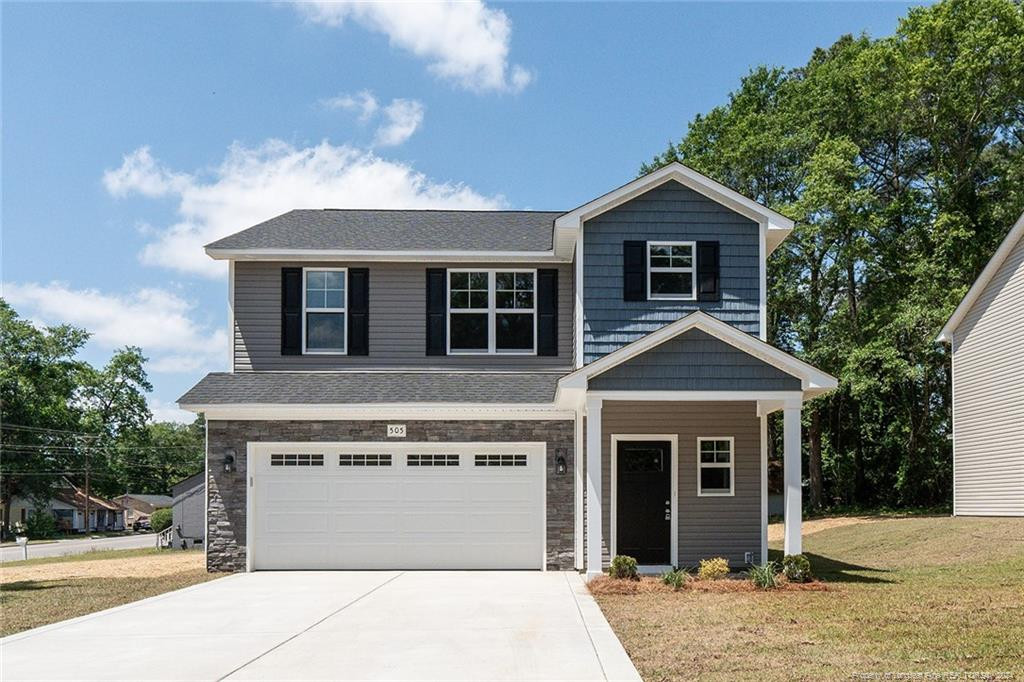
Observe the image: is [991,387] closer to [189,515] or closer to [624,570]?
[624,570]

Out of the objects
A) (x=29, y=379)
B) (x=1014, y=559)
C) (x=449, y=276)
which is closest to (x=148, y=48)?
(x=449, y=276)

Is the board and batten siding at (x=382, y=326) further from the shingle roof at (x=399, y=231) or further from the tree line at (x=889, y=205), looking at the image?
the tree line at (x=889, y=205)

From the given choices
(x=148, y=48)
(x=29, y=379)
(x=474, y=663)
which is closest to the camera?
(x=474, y=663)

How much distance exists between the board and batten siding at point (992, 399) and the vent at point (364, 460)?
1553 cm

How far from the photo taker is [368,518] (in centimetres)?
1700

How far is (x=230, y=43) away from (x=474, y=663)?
43.7ft

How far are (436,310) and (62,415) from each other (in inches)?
1914

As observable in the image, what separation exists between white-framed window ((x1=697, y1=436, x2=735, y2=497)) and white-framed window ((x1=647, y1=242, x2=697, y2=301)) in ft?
8.33

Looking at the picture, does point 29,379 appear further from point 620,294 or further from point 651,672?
point 651,672

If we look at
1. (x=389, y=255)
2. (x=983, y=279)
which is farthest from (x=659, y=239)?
(x=983, y=279)

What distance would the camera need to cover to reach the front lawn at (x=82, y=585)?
12.0 m

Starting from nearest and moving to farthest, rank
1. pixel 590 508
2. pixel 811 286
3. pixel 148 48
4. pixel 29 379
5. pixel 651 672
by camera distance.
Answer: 1. pixel 651 672
2. pixel 590 508
3. pixel 148 48
4. pixel 811 286
5. pixel 29 379

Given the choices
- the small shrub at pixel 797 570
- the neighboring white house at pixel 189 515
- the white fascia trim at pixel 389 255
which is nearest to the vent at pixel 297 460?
the white fascia trim at pixel 389 255

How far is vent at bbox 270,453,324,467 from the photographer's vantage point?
17.0 m
